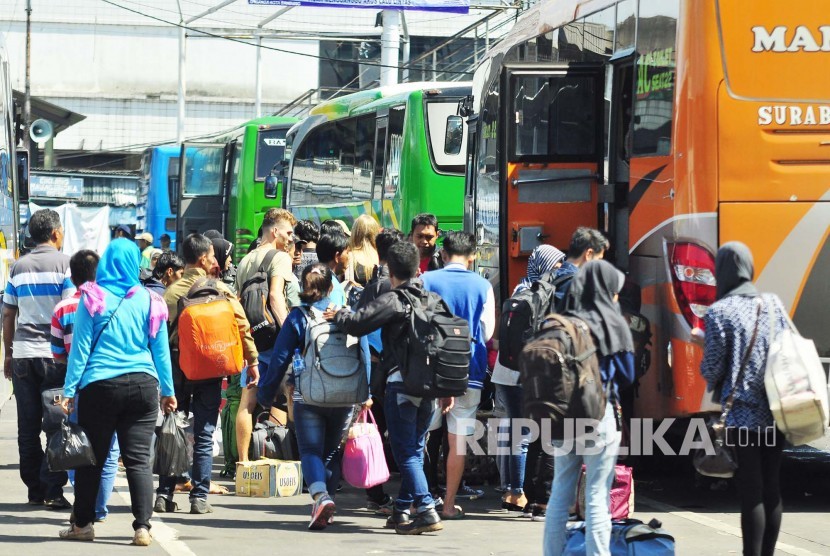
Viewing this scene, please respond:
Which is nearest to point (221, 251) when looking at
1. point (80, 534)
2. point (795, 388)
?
point (80, 534)

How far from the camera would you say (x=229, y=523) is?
854cm

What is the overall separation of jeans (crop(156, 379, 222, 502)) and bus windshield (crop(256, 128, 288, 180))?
2126 cm

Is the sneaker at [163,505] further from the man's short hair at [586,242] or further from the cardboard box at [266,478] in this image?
the man's short hair at [586,242]

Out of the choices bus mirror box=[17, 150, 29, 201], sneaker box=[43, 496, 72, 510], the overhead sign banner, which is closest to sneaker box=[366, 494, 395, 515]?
sneaker box=[43, 496, 72, 510]

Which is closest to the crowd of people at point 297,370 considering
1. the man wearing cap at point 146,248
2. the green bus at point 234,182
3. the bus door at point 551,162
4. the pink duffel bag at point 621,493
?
the pink duffel bag at point 621,493

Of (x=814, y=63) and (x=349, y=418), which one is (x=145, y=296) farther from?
(x=814, y=63)

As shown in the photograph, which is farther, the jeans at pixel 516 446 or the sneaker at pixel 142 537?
the jeans at pixel 516 446

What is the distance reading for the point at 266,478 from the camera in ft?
31.2

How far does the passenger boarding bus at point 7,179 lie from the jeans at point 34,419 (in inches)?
162

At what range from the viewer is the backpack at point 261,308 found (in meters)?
9.67

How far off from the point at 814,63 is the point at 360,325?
322cm

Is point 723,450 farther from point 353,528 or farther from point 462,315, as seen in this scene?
point 353,528

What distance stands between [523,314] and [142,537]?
267 centimetres

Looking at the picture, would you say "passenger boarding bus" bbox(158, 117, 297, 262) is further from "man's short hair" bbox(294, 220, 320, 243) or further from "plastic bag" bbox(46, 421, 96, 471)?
"plastic bag" bbox(46, 421, 96, 471)
